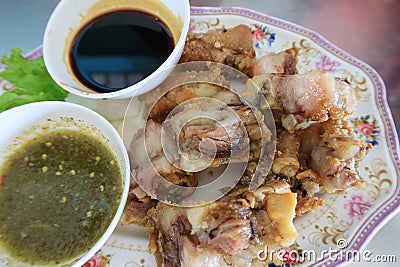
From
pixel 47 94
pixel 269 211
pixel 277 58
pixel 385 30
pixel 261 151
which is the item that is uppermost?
pixel 385 30

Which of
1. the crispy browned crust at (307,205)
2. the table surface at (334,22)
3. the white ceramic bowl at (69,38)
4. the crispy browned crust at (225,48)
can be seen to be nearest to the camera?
the crispy browned crust at (307,205)

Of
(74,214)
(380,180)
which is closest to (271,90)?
(380,180)

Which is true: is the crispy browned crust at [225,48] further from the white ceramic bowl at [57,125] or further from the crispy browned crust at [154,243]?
the crispy browned crust at [154,243]

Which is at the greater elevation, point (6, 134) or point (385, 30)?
point (385, 30)

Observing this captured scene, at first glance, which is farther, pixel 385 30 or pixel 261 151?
pixel 385 30

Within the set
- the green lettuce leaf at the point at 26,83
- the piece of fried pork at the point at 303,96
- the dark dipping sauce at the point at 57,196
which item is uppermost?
the piece of fried pork at the point at 303,96

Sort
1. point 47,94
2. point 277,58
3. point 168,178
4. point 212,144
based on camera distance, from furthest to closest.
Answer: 1. point 47,94
2. point 277,58
3. point 168,178
4. point 212,144

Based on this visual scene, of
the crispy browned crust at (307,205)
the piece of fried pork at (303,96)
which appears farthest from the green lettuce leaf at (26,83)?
the crispy browned crust at (307,205)

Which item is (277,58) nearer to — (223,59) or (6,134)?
(223,59)

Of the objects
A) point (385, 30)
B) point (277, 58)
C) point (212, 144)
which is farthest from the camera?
point (385, 30)
